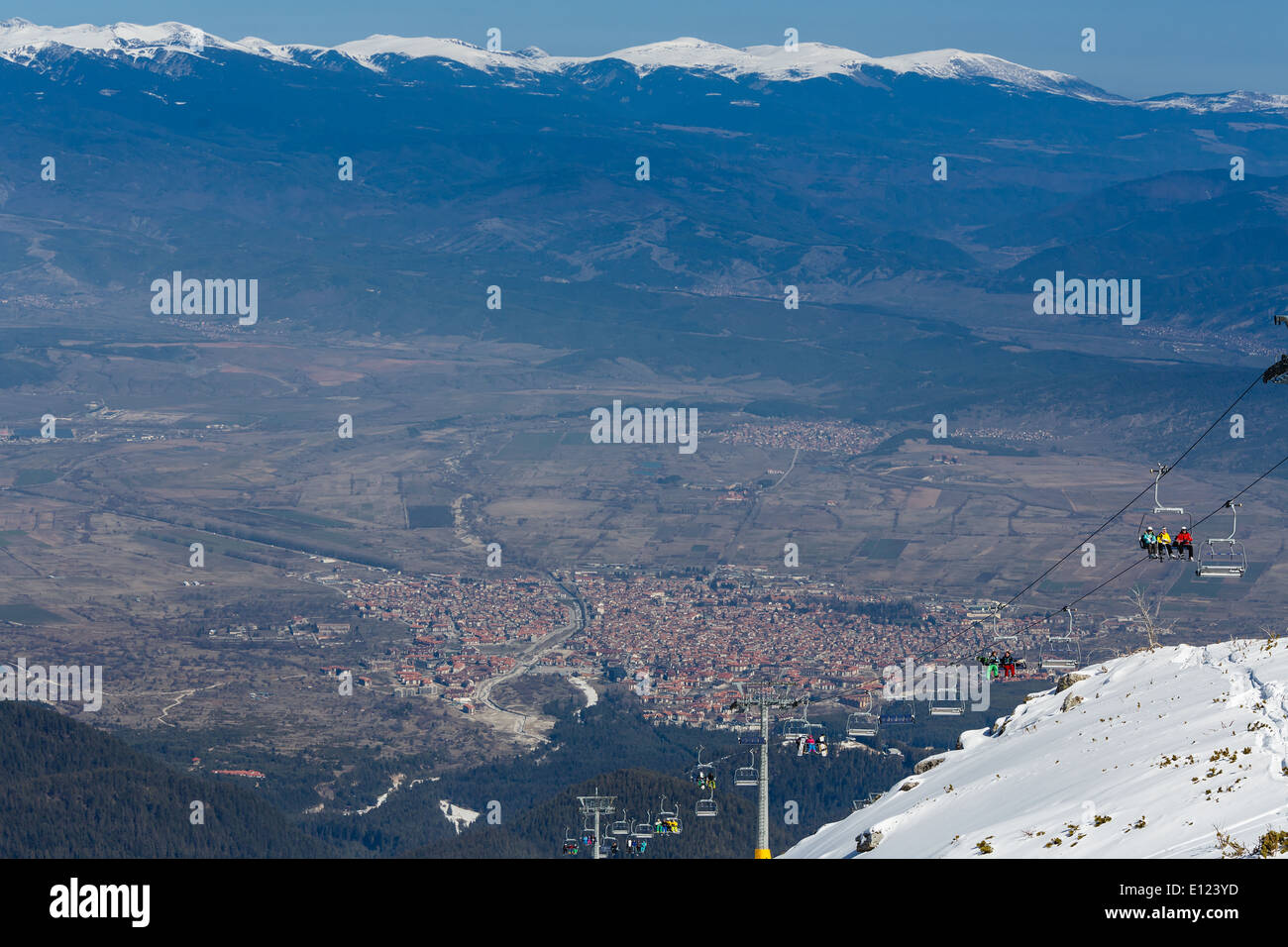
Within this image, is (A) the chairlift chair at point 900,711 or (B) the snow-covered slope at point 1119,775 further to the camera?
(A) the chairlift chair at point 900,711

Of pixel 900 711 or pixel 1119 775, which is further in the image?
pixel 900 711

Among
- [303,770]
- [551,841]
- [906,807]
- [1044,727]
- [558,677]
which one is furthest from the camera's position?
[558,677]

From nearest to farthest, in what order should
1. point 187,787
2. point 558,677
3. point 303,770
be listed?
1. point 187,787
2. point 303,770
3. point 558,677

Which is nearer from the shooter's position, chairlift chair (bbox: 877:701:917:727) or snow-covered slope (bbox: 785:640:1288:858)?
snow-covered slope (bbox: 785:640:1288:858)

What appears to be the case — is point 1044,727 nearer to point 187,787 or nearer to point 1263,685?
point 1263,685

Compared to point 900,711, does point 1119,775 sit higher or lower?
lower

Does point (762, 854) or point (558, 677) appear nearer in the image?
point (762, 854)
